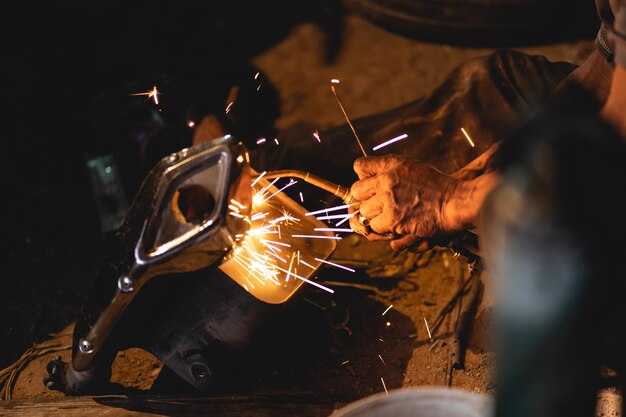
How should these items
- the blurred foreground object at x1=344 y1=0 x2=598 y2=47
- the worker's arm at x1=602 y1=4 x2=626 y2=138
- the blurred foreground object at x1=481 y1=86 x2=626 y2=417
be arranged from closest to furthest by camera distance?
the blurred foreground object at x1=481 y1=86 x2=626 y2=417, the worker's arm at x1=602 y1=4 x2=626 y2=138, the blurred foreground object at x1=344 y1=0 x2=598 y2=47

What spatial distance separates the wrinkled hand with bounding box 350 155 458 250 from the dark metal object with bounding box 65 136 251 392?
55 centimetres

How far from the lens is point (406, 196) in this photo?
2125 millimetres

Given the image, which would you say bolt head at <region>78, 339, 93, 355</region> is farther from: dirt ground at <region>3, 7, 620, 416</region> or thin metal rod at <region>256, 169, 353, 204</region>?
thin metal rod at <region>256, 169, 353, 204</region>

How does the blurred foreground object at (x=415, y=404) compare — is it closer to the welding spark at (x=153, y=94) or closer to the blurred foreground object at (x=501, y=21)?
the welding spark at (x=153, y=94)

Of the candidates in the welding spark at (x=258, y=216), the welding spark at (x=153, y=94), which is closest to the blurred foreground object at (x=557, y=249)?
the welding spark at (x=258, y=216)

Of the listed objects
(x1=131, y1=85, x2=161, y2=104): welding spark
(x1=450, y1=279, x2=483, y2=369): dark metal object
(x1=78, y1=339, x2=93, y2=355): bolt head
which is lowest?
(x1=450, y1=279, x2=483, y2=369): dark metal object

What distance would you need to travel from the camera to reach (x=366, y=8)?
5152 mm

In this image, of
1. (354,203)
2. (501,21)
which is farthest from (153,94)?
(501,21)

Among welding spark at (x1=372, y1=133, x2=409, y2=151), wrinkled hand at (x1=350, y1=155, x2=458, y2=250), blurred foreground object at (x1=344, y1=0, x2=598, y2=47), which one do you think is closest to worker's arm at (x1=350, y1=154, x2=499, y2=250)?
wrinkled hand at (x1=350, y1=155, x2=458, y2=250)

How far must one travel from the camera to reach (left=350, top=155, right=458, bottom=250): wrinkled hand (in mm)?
2105

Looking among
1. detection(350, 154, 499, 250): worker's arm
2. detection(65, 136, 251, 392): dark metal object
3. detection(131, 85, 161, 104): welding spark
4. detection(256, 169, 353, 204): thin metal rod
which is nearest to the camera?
detection(65, 136, 251, 392): dark metal object

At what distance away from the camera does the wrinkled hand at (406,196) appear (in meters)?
2.11

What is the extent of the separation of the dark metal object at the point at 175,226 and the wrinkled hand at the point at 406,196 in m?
0.55

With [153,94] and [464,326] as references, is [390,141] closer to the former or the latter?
[464,326]
